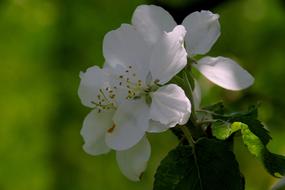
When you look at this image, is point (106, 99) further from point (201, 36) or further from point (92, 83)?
point (201, 36)

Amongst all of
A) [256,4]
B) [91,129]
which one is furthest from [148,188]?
[91,129]

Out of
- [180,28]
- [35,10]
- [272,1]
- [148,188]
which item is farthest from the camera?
[272,1]

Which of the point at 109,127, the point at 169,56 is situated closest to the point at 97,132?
the point at 109,127

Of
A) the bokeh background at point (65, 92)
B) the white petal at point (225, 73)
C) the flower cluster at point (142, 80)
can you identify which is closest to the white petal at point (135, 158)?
the flower cluster at point (142, 80)

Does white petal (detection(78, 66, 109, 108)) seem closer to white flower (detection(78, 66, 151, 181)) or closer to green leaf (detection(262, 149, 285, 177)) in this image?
white flower (detection(78, 66, 151, 181))

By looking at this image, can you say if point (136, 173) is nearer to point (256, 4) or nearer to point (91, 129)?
point (91, 129)

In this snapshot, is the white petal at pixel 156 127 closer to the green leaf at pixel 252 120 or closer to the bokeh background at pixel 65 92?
the green leaf at pixel 252 120

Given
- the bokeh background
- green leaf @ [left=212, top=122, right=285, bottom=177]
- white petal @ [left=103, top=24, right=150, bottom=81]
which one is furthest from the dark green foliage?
the bokeh background
